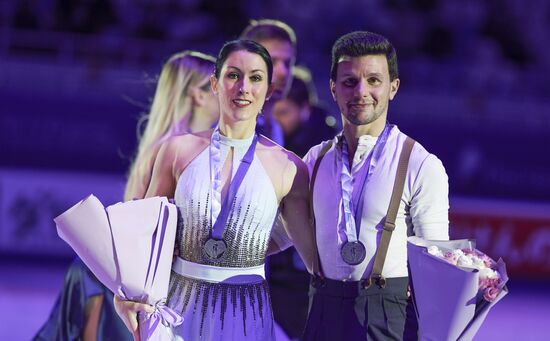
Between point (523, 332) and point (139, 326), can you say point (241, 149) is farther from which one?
point (523, 332)

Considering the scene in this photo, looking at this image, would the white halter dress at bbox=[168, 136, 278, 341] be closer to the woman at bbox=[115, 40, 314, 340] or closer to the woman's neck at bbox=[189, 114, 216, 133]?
the woman at bbox=[115, 40, 314, 340]

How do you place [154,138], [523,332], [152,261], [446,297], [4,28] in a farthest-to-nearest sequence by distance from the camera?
1. [4,28]
2. [523,332]
3. [154,138]
4. [152,261]
5. [446,297]

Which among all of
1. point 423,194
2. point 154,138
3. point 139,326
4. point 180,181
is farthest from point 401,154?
point 154,138

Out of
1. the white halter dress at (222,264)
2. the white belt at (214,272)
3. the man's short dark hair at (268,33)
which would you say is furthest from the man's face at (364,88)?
the man's short dark hair at (268,33)

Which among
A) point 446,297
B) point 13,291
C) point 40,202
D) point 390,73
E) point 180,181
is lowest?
point 13,291

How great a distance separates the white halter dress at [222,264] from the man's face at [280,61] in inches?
63.9

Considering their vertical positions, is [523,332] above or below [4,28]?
below

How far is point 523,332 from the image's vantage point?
761 centimetres

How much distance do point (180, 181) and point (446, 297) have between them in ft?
3.29

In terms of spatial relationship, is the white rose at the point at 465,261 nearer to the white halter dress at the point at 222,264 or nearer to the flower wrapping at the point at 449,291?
the flower wrapping at the point at 449,291

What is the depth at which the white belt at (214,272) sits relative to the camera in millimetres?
3273

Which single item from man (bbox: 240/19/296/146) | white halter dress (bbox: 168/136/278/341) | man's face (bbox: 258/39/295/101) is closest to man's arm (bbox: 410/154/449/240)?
white halter dress (bbox: 168/136/278/341)

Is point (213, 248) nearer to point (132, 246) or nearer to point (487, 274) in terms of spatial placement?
point (132, 246)

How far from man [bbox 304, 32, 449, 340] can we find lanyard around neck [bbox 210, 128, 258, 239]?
26 cm
